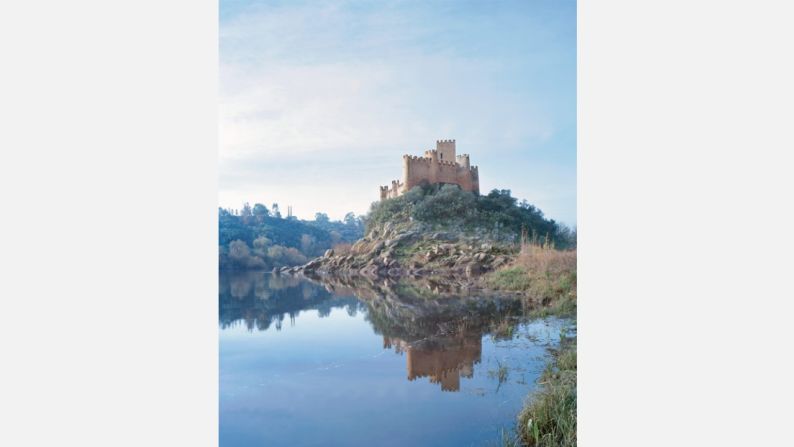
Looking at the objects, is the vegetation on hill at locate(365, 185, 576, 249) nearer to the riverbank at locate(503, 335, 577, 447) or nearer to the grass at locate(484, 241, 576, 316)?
the grass at locate(484, 241, 576, 316)

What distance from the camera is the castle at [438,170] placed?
177 inches

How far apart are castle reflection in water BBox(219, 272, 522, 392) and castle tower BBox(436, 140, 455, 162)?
168 cm

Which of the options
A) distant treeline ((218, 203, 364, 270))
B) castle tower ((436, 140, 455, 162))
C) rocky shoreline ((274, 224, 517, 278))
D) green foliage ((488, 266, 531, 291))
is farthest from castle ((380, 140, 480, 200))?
green foliage ((488, 266, 531, 291))

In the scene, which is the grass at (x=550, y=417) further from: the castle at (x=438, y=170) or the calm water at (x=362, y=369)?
Answer: the castle at (x=438, y=170)

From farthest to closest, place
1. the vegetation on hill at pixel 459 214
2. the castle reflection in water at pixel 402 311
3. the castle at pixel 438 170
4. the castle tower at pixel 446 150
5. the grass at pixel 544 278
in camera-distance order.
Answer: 1. the vegetation on hill at pixel 459 214
2. the grass at pixel 544 278
3. the castle at pixel 438 170
4. the castle tower at pixel 446 150
5. the castle reflection in water at pixel 402 311

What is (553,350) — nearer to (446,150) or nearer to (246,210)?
(446,150)

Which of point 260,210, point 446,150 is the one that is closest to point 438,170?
point 446,150

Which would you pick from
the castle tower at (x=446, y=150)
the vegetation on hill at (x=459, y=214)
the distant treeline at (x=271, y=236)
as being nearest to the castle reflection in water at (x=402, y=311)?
the distant treeline at (x=271, y=236)

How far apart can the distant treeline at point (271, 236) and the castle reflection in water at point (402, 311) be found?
0.14 metres

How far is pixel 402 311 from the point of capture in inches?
217

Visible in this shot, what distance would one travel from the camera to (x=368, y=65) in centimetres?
320

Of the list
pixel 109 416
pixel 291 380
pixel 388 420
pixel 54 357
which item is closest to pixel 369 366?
pixel 291 380

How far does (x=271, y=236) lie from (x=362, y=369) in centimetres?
123
